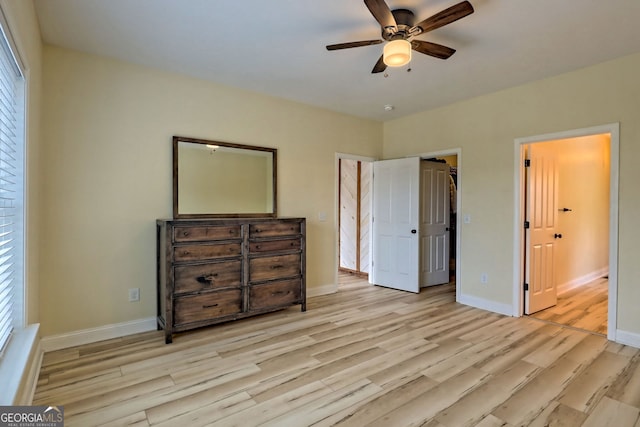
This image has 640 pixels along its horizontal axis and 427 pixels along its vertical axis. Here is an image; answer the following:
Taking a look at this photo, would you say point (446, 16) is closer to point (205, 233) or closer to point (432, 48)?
point (432, 48)

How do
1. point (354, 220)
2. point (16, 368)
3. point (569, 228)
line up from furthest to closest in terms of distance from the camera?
1. point (354, 220)
2. point (569, 228)
3. point (16, 368)

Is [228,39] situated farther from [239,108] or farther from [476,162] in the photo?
[476,162]

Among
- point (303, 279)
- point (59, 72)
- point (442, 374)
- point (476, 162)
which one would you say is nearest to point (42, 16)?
point (59, 72)

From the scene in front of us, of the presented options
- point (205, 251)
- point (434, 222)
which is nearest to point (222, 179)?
point (205, 251)

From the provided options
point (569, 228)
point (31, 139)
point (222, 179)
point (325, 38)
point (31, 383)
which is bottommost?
point (31, 383)

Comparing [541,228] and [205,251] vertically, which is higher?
[541,228]

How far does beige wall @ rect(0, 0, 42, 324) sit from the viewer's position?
2.00m

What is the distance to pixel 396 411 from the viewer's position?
1.99 metres

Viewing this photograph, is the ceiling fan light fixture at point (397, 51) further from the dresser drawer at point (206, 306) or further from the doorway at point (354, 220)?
the doorway at point (354, 220)

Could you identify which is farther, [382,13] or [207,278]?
[207,278]

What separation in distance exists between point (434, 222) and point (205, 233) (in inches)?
136

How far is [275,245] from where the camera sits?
11.8 ft

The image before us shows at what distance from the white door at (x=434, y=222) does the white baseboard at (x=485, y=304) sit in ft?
2.58

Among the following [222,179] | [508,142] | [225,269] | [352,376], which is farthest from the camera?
[508,142]
